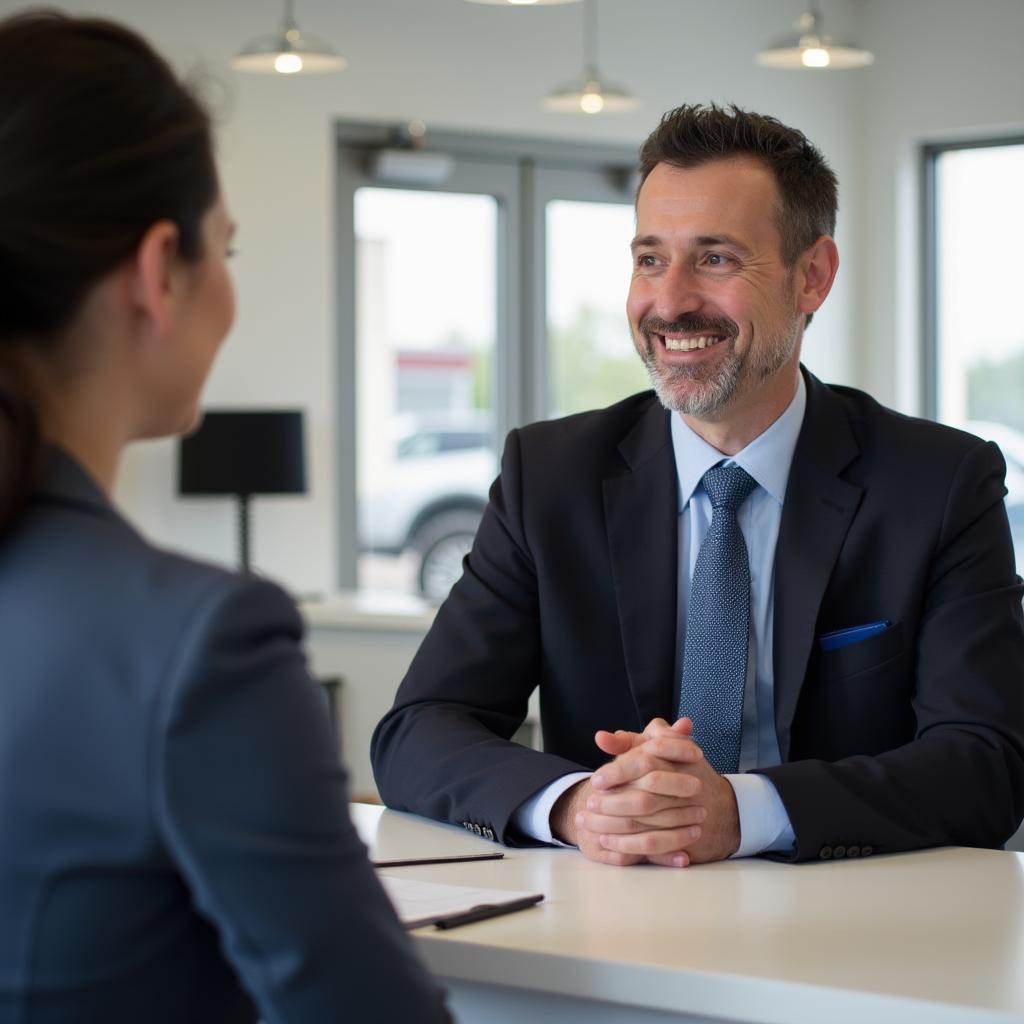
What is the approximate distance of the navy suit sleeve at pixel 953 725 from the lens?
172 centimetres

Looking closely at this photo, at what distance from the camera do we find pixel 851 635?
6.72ft

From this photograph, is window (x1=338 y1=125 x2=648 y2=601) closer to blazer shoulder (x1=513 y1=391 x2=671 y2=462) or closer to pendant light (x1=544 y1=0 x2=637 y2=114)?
pendant light (x1=544 y1=0 x2=637 y2=114)

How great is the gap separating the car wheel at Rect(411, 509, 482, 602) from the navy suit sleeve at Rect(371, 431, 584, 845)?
15.8ft

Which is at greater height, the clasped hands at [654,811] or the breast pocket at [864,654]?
the breast pocket at [864,654]

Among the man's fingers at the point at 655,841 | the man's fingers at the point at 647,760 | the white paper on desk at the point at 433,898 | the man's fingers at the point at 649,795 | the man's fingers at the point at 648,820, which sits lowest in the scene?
the white paper on desk at the point at 433,898

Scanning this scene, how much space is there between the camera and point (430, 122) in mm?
6789

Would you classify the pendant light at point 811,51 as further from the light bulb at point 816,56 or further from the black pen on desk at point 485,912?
the black pen on desk at point 485,912

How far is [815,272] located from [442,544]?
4864 millimetres

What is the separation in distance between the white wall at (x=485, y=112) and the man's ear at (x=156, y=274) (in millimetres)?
5245

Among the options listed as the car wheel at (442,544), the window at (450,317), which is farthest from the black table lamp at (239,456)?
the car wheel at (442,544)

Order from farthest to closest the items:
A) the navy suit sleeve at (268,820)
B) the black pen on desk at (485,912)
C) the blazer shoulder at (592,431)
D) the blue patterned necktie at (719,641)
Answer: the blazer shoulder at (592,431), the blue patterned necktie at (719,641), the black pen on desk at (485,912), the navy suit sleeve at (268,820)

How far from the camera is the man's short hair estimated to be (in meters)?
2.23

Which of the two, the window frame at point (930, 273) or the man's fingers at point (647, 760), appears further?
the window frame at point (930, 273)

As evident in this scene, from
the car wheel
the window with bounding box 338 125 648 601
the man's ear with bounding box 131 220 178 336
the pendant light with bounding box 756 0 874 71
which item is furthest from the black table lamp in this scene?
the man's ear with bounding box 131 220 178 336
